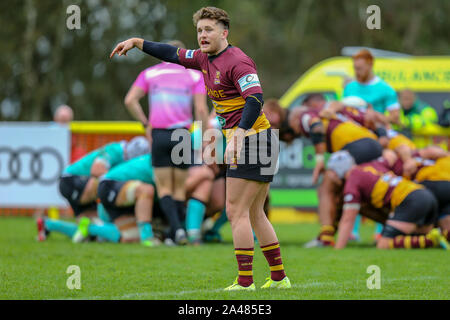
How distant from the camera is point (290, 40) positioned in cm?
3042

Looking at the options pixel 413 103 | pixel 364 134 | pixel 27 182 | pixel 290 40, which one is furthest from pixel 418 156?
pixel 290 40

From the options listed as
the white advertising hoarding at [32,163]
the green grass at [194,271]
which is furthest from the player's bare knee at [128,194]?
the white advertising hoarding at [32,163]

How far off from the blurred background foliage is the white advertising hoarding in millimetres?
12895

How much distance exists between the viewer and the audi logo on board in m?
13.5

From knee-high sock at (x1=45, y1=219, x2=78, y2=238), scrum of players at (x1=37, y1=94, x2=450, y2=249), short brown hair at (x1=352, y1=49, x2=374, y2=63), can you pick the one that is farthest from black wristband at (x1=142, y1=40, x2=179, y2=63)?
short brown hair at (x1=352, y1=49, x2=374, y2=63)

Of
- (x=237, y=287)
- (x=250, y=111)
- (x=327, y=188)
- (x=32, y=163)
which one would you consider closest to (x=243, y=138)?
(x=250, y=111)

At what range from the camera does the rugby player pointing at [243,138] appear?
17.8 feet

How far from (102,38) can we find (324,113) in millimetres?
19216

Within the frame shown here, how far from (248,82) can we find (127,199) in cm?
414

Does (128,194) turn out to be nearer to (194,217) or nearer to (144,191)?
(144,191)

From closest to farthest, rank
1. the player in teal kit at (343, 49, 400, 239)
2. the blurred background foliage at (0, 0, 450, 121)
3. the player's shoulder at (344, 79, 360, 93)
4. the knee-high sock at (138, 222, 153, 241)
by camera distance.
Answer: the knee-high sock at (138, 222, 153, 241)
the player in teal kit at (343, 49, 400, 239)
the player's shoulder at (344, 79, 360, 93)
the blurred background foliage at (0, 0, 450, 121)

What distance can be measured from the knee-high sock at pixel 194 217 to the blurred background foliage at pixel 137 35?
18.0m

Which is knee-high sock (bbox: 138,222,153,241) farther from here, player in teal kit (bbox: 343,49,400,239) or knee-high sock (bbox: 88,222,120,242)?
player in teal kit (bbox: 343,49,400,239)
